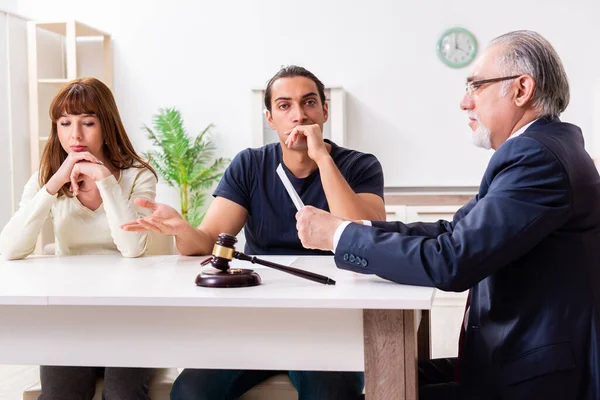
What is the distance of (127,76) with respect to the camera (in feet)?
21.5

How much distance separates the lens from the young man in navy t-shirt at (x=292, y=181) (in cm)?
232

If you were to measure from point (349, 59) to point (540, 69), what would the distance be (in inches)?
184

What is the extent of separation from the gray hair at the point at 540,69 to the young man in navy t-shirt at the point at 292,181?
0.77 metres

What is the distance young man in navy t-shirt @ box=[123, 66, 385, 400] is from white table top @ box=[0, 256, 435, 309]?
1.32 feet

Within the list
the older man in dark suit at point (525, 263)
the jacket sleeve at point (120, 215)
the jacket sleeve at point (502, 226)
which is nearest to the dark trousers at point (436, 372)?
the older man in dark suit at point (525, 263)

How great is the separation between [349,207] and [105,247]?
792mm

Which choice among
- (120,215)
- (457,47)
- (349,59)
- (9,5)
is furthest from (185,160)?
(120,215)

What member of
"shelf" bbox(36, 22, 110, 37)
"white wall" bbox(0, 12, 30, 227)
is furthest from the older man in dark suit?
"shelf" bbox(36, 22, 110, 37)

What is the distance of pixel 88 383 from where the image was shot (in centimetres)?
195

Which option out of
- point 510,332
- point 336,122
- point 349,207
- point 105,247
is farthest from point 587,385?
point 336,122

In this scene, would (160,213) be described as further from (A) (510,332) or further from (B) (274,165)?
(A) (510,332)

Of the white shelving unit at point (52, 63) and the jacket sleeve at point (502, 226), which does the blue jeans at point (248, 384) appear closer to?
the jacket sleeve at point (502, 226)

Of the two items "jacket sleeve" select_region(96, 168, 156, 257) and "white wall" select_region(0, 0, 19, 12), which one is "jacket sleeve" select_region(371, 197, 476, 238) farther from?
"white wall" select_region(0, 0, 19, 12)

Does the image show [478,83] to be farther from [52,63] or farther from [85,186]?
[52,63]
